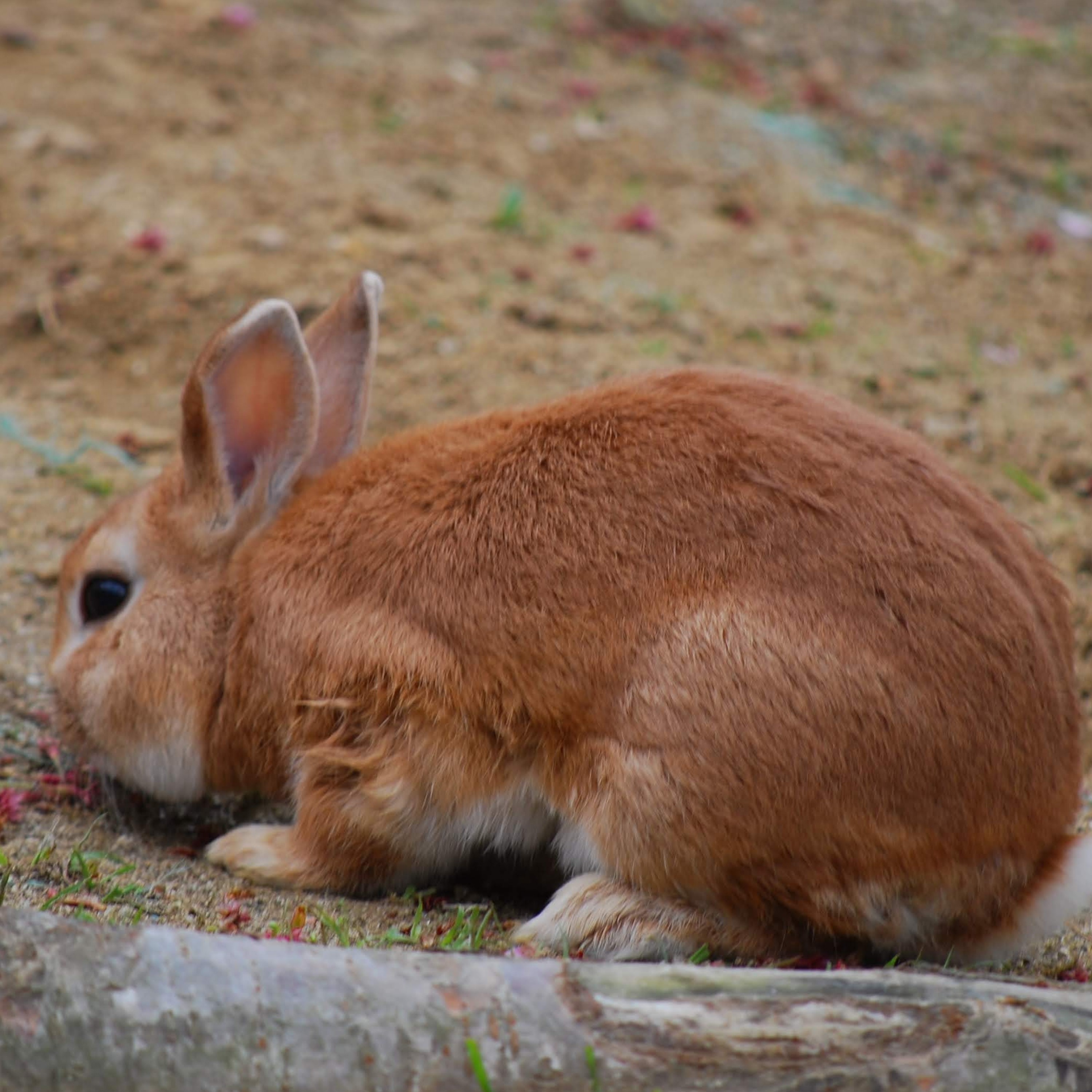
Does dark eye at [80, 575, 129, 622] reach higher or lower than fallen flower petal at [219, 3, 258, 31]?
lower

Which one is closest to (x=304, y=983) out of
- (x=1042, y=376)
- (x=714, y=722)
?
(x=714, y=722)

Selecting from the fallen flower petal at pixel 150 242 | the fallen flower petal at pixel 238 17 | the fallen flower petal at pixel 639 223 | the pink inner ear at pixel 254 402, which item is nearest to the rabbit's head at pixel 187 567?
the pink inner ear at pixel 254 402

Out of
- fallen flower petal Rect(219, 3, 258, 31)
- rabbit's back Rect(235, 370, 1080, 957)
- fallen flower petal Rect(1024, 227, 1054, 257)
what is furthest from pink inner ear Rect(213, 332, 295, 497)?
fallen flower petal Rect(219, 3, 258, 31)

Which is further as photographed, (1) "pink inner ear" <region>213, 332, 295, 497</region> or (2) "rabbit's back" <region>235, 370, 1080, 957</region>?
(1) "pink inner ear" <region>213, 332, 295, 497</region>

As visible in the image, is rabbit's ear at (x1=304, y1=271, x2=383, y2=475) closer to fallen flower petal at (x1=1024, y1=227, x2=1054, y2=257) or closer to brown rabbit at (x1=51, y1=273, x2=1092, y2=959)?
brown rabbit at (x1=51, y1=273, x2=1092, y2=959)

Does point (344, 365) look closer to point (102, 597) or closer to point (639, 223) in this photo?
point (102, 597)

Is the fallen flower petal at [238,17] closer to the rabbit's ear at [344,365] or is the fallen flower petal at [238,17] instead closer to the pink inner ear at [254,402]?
the rabbit's ear at [344,365]

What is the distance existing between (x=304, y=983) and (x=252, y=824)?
1.47 meters

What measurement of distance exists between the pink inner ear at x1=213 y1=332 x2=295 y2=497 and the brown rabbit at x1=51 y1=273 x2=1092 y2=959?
2 cm

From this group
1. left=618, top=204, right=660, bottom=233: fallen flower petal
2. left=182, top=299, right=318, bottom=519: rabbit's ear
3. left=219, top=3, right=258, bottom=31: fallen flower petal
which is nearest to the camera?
left=182, top=299, right=318, bottom=519: rabbit's ear

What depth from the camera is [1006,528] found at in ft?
10.7

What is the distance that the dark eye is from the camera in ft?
12.6

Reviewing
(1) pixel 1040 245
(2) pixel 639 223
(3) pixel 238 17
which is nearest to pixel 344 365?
(2) pixel 639 223

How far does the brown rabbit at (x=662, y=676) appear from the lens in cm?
295
